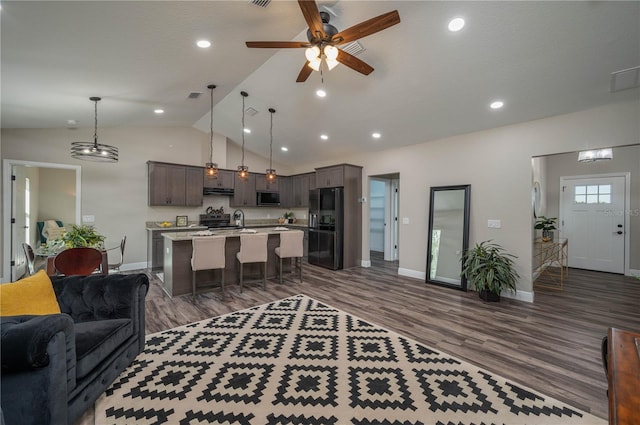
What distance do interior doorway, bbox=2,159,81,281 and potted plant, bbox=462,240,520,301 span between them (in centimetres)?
736

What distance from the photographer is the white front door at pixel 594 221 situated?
18.1 feet

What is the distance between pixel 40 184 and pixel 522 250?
33.9 ft

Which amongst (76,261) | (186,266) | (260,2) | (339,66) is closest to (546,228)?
(339,66)

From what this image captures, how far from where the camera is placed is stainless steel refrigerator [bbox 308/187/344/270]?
5984 millimetres

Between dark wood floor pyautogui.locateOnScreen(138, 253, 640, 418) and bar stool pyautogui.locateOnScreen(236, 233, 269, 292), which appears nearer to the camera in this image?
dark wood floor pyautogui.locateOnScreen(138, 253, 640, 418)

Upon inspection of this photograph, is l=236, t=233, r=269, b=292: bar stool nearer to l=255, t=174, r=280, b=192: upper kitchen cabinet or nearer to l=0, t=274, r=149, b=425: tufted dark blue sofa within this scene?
l=0, t=274, r=149, b=425: tufted dark blue sofa

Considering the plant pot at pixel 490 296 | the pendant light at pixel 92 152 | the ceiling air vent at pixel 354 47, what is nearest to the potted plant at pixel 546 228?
the plant pot at pixel 490 296

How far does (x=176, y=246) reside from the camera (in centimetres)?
408

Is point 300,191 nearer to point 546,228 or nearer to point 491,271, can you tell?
point 491,271

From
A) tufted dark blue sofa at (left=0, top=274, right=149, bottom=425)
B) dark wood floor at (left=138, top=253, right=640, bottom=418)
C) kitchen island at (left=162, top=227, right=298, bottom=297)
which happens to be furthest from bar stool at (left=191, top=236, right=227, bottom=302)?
tufted dark blue sofa at (left=0, top=274, right=149, bottom=425)

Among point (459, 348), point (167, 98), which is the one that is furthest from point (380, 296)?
point (167, 98)

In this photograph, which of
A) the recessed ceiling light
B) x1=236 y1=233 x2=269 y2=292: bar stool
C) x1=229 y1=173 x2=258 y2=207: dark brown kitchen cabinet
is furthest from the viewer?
x1=229 y1=173 x2=258 y2=207: dark brown kitchen cabinet

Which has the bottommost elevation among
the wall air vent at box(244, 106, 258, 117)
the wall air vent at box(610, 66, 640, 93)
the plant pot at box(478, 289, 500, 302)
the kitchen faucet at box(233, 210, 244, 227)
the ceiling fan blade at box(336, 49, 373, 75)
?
the plant pot at box(478, 289, 500, 302)

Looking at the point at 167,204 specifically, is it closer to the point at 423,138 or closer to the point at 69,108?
the point at 69,108
